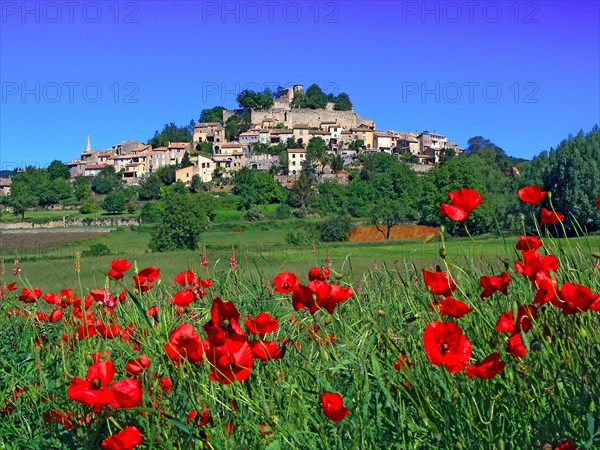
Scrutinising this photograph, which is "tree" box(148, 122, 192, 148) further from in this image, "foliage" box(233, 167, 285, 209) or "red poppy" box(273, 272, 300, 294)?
"red poppy" box(273, 272, 300, 294)

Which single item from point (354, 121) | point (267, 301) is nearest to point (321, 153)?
point (354, 121)

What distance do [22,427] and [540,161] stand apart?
46.9m

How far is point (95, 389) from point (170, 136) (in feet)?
420

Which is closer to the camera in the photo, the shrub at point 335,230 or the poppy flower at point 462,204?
the poppy flower at point 462,204

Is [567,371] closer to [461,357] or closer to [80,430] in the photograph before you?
[461,357]

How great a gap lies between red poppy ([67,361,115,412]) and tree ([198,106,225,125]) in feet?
433

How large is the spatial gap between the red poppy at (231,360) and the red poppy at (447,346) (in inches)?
19.8

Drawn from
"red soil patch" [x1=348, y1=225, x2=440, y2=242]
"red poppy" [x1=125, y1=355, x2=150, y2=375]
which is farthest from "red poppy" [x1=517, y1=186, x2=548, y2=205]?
"red soil patch" [x1=348, y1=225, x2=440, y2=242]

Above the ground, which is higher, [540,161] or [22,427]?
[540,161]

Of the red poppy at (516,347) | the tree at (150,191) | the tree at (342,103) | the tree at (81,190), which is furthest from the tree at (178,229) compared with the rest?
the tree at (342,103)

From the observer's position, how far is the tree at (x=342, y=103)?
130 meters

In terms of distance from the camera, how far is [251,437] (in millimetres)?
2334

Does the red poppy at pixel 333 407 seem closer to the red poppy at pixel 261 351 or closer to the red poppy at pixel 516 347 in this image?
the red poppy at pixel 261 351

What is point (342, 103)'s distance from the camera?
13150cm
